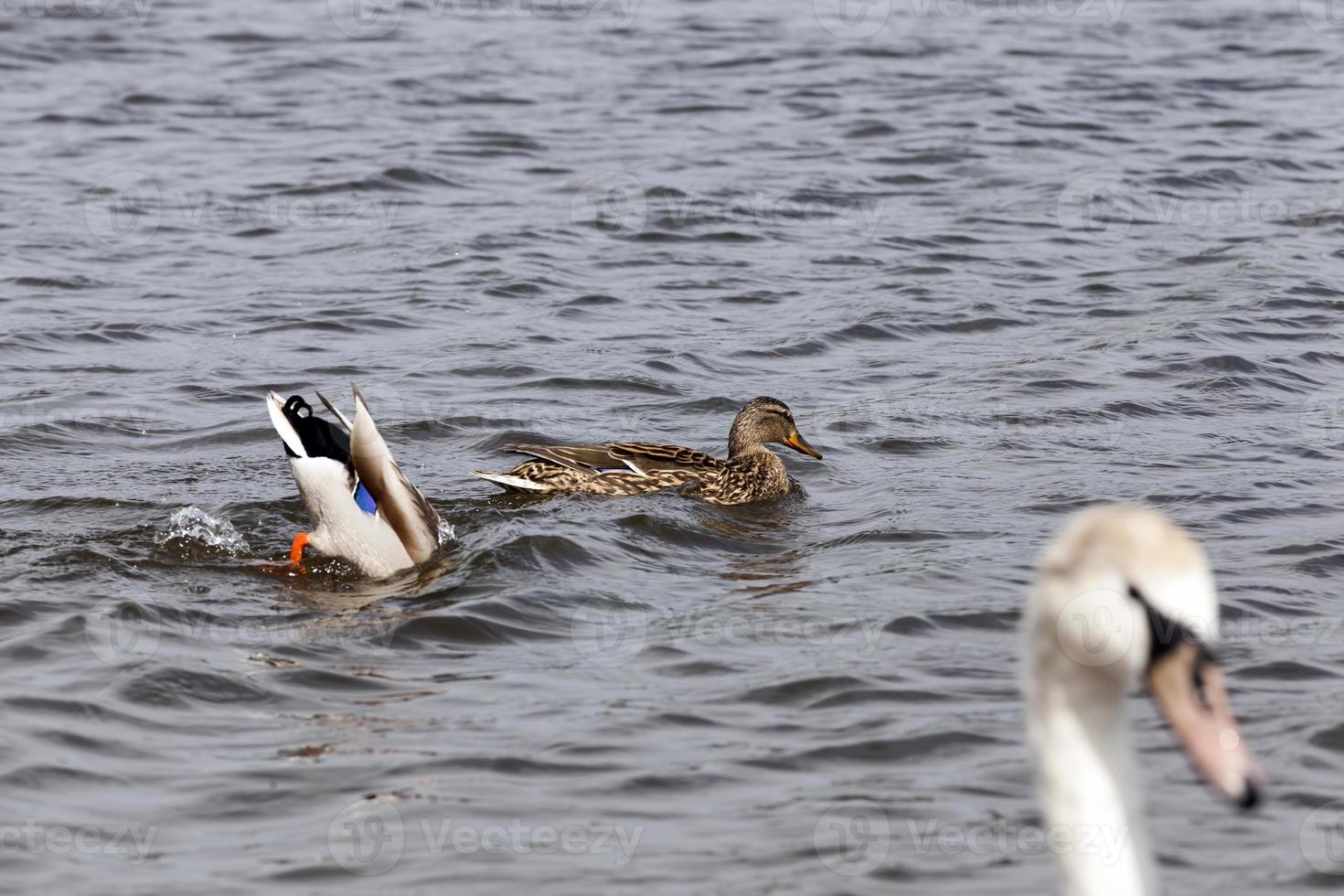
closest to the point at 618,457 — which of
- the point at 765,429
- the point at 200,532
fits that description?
the point at 765,429

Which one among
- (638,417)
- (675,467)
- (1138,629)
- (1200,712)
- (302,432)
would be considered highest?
(1138,629)

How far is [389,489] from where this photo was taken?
8781mm

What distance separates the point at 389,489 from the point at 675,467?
242 centimetres

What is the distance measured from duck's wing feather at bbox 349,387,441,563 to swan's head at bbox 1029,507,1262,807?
18.1 ft

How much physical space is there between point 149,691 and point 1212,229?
1242cm

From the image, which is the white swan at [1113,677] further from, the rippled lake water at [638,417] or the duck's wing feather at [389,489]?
the duck's wing feather at [389,489]

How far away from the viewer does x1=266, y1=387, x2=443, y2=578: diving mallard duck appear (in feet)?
29.1

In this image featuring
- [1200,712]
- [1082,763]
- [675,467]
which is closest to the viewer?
[1200,712]

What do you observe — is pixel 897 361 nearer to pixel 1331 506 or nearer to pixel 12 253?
pixel 1331 506

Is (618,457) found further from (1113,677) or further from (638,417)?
(1113,677)

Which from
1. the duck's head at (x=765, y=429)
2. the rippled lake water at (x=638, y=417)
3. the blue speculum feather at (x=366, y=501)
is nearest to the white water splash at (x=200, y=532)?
the rippled lake water at (x=638, y=417)

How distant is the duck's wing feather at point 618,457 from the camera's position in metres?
10.5

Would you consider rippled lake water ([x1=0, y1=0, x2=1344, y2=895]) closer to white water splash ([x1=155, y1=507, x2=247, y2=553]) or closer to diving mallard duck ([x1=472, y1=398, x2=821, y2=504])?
white water splash ([x1=155, y1=507, x2=247, y2=553])

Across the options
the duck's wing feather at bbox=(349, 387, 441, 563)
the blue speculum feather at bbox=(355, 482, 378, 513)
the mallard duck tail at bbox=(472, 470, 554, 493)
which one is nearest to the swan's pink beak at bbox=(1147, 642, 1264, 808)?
the duck's wing feather at bbox=(349, 387, 441, 563)
